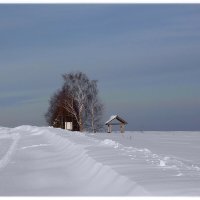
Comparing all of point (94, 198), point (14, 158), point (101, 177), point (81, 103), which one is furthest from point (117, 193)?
point (81, 103)

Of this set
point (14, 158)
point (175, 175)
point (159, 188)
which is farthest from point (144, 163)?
point (14, 158)

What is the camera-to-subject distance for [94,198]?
8609 mm

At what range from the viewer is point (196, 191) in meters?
7.39

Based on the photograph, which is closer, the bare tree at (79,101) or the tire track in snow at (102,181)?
the tire track in snow at (102,181)

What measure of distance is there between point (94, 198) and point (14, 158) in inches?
379

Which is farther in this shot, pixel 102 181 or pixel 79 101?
pixel 79 101

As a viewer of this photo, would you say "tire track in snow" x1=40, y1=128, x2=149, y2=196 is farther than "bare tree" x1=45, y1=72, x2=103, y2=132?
No

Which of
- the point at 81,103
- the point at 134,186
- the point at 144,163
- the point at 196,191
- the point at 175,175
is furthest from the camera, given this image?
the point at 81,103

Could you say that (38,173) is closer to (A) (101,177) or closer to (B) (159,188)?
(A) (101,177)

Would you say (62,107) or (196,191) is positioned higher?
(62,107)

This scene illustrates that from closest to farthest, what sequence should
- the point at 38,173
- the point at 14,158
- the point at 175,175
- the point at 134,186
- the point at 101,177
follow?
1. the point at 134,186
2. the point at 175,175
3. the point at 101,177
4. the point at 38,173
5. the point at 14,158

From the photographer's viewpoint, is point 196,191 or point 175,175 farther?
point 175,175

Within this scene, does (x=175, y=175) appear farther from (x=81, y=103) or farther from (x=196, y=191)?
(x=81, y=103)

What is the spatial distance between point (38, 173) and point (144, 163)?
2.79 metres
